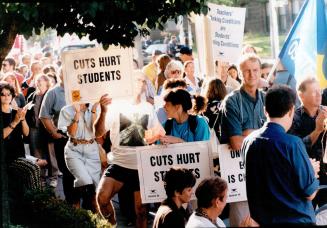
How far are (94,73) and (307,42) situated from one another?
246cm

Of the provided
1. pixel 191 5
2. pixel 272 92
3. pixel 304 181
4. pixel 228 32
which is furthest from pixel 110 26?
pixel 228 32

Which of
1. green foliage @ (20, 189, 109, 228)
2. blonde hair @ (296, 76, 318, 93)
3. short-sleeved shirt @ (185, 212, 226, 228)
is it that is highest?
blonde hair @ (296, 76, 318, 93)

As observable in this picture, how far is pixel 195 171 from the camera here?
8.42m

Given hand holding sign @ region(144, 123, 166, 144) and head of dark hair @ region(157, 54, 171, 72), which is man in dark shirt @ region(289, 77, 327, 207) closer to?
hand holding sign @ region(144, 123, 166, 144)

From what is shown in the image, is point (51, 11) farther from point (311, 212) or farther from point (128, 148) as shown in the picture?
point (128, 148)

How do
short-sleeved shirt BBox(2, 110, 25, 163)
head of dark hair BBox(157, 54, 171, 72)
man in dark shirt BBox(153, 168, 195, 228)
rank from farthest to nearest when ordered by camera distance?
head of dark hair BBox(157, 54, 171, 72) → short-sleeved shirt BBox(2, 110, 25, 163) → man in dark shirt BBox(153, 168, 195, 228)

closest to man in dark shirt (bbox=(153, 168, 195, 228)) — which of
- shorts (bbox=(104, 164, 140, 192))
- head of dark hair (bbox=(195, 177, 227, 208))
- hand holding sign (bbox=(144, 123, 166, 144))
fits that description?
head of dark hair (bbox=(195, 177, 227, 208))

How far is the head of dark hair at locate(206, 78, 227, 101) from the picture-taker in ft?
33.0

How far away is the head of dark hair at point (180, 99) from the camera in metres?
8.70

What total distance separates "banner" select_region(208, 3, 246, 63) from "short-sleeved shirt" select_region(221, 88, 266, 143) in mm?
4122

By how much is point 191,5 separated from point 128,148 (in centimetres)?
270

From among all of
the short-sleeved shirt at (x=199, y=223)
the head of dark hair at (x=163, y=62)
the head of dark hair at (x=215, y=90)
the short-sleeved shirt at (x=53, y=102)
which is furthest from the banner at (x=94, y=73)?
the head of dark hair at (x=163, y=62)

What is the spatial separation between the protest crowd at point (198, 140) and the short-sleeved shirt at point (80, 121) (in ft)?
0.04

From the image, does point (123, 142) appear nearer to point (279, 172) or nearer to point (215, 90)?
point (215, 90)
